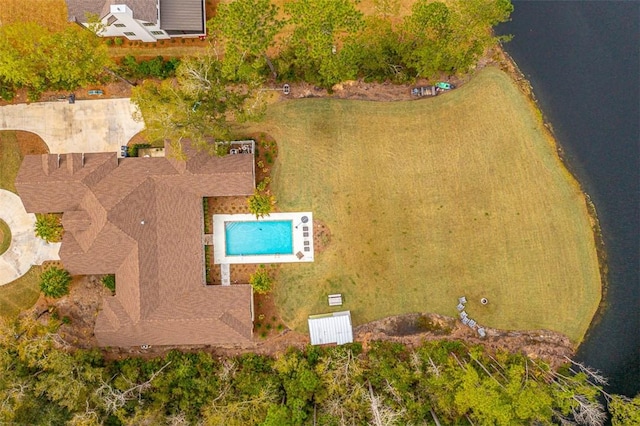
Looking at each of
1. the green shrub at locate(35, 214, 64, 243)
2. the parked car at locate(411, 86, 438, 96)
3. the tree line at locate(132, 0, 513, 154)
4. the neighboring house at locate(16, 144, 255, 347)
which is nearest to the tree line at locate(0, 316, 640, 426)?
the neighboring house at locate(16, 144, 255, 347)

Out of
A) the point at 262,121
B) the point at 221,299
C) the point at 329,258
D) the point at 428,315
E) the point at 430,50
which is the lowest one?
the point at 428,315

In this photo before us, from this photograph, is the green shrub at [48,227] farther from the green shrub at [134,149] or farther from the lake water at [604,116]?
the lake water at [604,116]

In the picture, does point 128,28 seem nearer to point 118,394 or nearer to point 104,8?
point 104,8

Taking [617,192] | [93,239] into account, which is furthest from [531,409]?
[93,239]

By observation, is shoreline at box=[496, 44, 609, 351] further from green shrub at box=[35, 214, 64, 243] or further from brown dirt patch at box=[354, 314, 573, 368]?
green shrub at box=[35, 214, 64, 243]

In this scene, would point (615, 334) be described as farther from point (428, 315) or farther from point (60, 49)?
point (60, 49)

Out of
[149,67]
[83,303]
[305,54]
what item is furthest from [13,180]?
[305,54]

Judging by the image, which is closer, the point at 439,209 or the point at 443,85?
the point at 439,209
